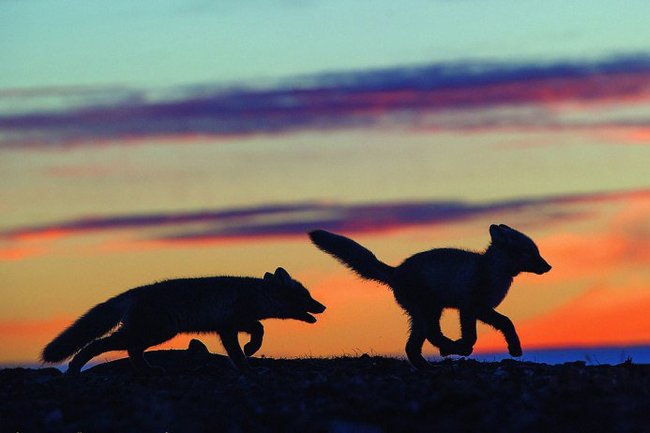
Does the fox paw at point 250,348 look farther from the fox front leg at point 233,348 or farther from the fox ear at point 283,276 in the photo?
the fox ear at point 283,276

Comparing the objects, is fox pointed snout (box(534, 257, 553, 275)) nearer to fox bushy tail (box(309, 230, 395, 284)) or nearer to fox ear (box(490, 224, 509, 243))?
fox ear (box(490, 224, 509, 243))

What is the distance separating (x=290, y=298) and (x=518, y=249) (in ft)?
14.4

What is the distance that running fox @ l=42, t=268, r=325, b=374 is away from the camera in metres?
18.8

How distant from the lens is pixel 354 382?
14.8 metres

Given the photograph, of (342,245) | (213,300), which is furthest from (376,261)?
(213,300)

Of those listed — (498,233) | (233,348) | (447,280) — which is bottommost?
(233,348)

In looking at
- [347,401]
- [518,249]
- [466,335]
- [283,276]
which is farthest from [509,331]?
[347,401]

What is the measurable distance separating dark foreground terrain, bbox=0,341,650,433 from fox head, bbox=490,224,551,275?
10.3 feet

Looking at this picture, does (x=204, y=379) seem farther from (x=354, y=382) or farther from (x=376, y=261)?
(x=376, y=261)

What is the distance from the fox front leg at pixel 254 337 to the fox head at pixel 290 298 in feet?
3.87

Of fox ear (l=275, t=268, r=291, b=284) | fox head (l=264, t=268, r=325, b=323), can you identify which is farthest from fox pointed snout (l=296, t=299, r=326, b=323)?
fox ear (l=275, t=268, r=291, b=284)

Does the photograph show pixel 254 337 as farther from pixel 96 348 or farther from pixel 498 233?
pixel 498 233

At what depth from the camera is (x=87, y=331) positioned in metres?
20.0

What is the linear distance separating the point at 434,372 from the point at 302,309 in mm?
5444
